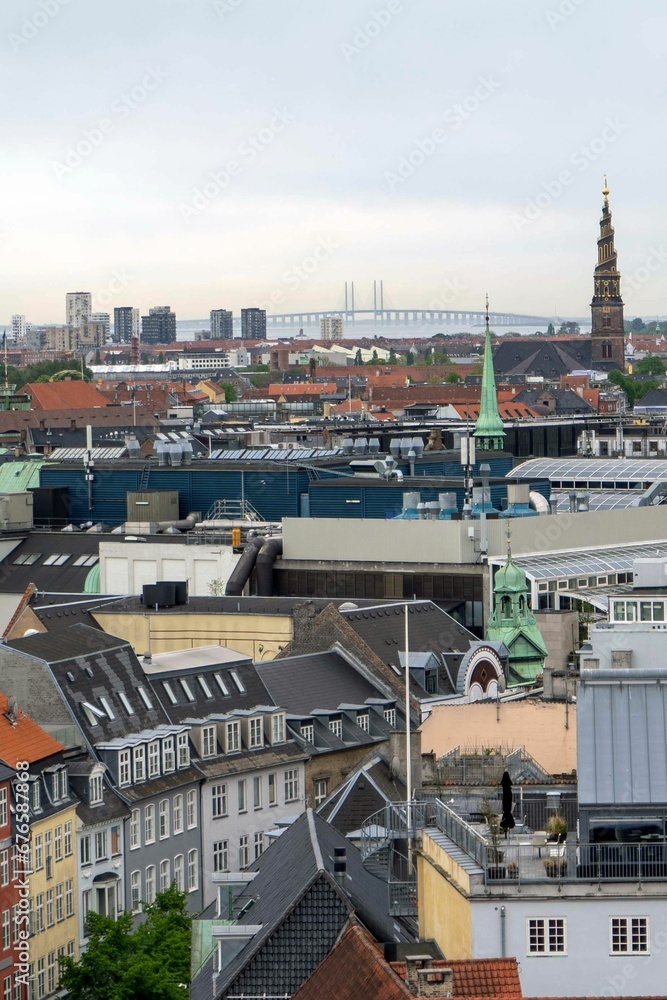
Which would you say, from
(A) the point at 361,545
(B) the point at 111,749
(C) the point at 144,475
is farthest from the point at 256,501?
(B) the point at 111,749

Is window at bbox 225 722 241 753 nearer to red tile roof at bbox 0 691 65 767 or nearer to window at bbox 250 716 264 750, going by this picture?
window at bbox 250 716 264 750

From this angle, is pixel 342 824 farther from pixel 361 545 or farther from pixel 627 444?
pixel 627 444

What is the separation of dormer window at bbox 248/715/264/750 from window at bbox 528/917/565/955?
118 ft

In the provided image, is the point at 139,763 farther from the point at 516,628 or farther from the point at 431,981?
the point at 431,981

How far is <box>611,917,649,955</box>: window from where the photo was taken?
32.1 m

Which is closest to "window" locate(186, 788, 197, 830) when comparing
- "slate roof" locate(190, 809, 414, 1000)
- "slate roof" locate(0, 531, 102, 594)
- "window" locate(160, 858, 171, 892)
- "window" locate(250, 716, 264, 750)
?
"window" locate(160, 858, 171, 892)

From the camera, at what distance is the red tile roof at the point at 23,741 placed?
187ft

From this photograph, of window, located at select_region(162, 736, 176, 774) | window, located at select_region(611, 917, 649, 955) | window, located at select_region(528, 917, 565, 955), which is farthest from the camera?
window, located at select_region(162, 736, 176, 774)

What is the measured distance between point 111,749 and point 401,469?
54802 mm

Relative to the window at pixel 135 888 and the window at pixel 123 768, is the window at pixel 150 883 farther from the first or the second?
the window at pixel 123 768

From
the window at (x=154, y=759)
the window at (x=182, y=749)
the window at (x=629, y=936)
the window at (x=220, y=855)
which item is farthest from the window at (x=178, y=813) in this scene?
the window at (x=629, y=936)

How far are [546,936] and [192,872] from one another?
32.0m

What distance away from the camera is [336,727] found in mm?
70812

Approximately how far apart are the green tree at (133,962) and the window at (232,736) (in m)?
11.9
